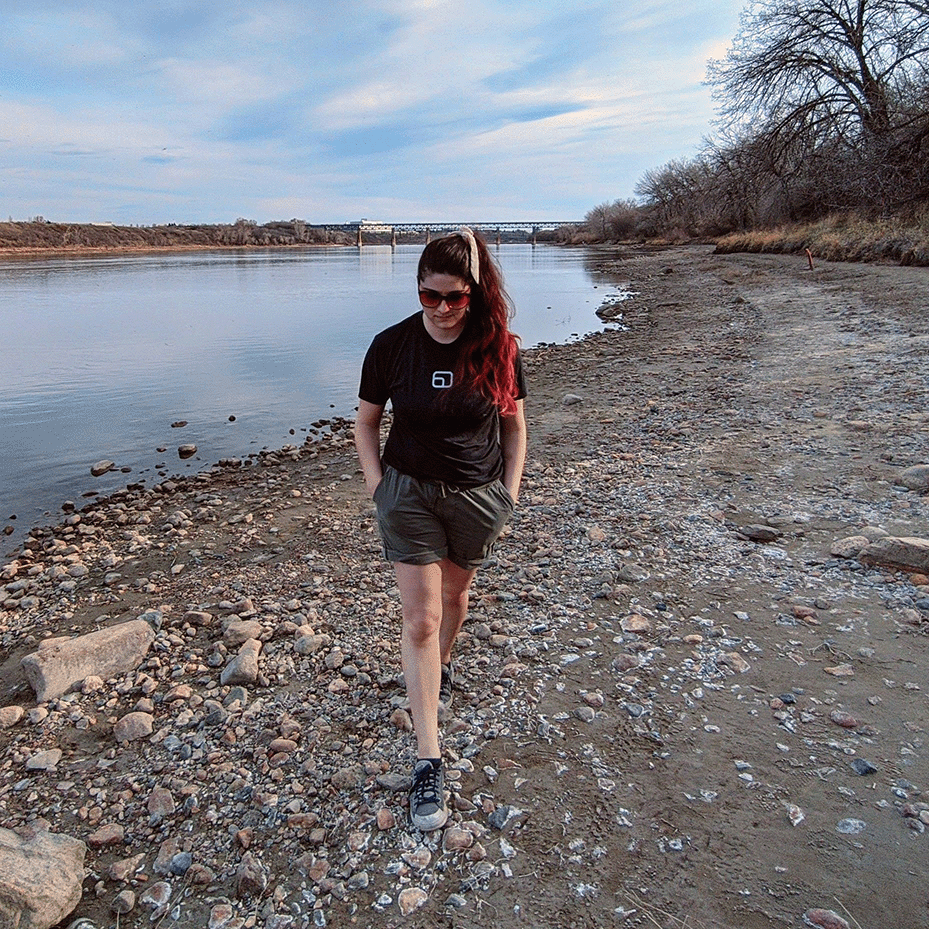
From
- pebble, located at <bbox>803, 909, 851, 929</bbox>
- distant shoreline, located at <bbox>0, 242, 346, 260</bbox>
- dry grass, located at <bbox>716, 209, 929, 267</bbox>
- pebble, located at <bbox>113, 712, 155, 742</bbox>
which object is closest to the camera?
pebble, located at <bbox>803, 909, 851, 929</bbox>

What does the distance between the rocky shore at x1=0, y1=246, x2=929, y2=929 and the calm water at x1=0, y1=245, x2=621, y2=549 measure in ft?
10.8

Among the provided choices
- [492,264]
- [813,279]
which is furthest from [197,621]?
[813,279]

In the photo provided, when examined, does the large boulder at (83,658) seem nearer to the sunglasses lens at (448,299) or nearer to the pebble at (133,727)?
the pebble at (133,727)

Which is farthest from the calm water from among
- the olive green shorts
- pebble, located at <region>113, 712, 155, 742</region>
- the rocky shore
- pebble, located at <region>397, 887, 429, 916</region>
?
pebble, located at <region>397, 887, 429, 916</region>

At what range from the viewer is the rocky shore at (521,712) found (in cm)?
257

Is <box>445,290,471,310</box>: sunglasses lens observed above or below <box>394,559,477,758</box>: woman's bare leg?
above

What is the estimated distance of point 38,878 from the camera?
8.26 ft

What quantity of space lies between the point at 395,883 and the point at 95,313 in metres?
30.1

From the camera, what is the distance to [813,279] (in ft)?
71.6

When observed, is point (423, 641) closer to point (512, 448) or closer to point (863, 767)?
point (512, 448)

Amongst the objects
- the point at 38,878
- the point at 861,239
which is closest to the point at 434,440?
the point at 38,878

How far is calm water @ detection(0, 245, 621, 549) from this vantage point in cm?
1009

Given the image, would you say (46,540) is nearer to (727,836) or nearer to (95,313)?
(727,836)

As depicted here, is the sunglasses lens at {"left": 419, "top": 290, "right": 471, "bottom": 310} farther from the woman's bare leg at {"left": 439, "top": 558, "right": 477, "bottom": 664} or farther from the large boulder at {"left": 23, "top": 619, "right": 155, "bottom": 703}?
the large boulder at {"left": 23, "top": 619, "right": 155, "bottom": 703}
